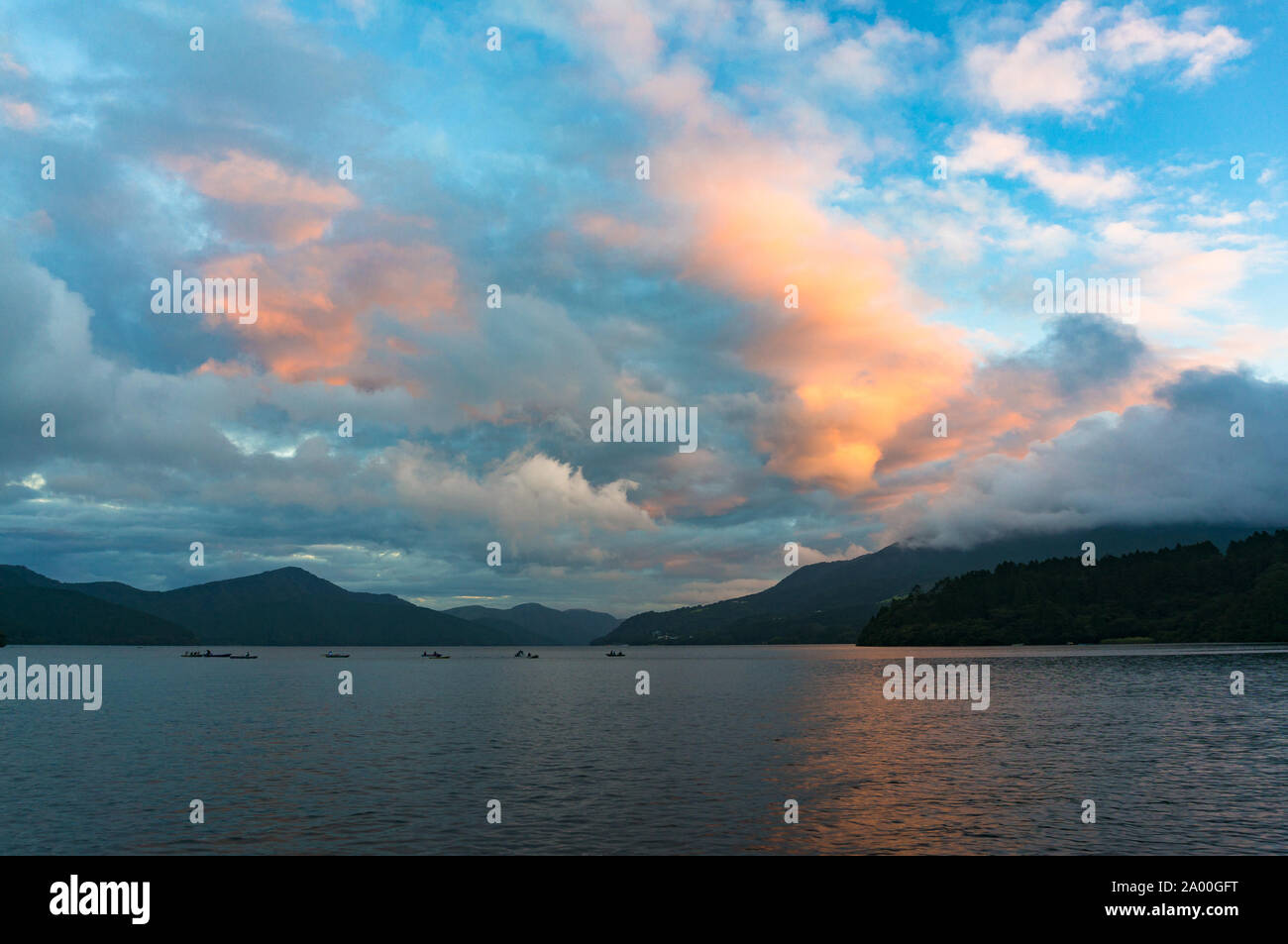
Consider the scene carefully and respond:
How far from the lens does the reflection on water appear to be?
43156 mm

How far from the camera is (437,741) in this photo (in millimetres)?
84875

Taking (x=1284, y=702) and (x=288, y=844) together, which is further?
(x=1284, y=702)

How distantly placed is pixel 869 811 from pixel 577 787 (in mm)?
20592

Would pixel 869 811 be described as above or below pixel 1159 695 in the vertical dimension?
above

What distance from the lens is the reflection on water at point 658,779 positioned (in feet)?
142

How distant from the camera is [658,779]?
200ft
